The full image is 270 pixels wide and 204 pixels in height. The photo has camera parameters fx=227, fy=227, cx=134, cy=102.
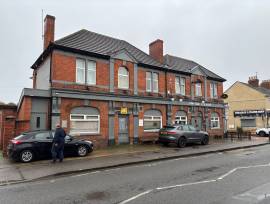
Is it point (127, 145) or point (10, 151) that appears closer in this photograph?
point (10, 151)

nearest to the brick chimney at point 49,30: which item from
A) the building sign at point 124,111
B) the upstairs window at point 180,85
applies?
the building sign at point 124,111

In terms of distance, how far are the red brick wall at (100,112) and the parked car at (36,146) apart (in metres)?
2.96

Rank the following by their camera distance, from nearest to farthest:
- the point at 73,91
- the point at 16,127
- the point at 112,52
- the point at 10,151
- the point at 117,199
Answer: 1. the point at 117,199
2. the point at 10,151
3. the point at 16,127
4. the point at 73,91
5. the point at 112,52

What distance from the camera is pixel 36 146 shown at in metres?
11.3

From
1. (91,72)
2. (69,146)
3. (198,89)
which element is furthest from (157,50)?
(69,146)

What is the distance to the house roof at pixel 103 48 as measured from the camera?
16044mm

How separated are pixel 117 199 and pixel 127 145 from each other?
11.7 metres

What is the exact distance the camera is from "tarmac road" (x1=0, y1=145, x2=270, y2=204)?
18.2 ft

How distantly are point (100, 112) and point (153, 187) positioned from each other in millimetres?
10744

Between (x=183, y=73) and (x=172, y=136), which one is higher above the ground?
(x=183, y=73)

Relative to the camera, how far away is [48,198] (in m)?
5.75

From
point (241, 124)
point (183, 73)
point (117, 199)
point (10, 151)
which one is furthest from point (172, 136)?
point (241, 124)

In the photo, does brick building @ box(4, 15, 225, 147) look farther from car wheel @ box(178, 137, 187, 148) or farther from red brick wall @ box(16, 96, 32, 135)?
car wheel @ box(178, 137, 187, 148)

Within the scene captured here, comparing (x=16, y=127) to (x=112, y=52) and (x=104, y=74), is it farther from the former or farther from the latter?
(x=112, y=52)
